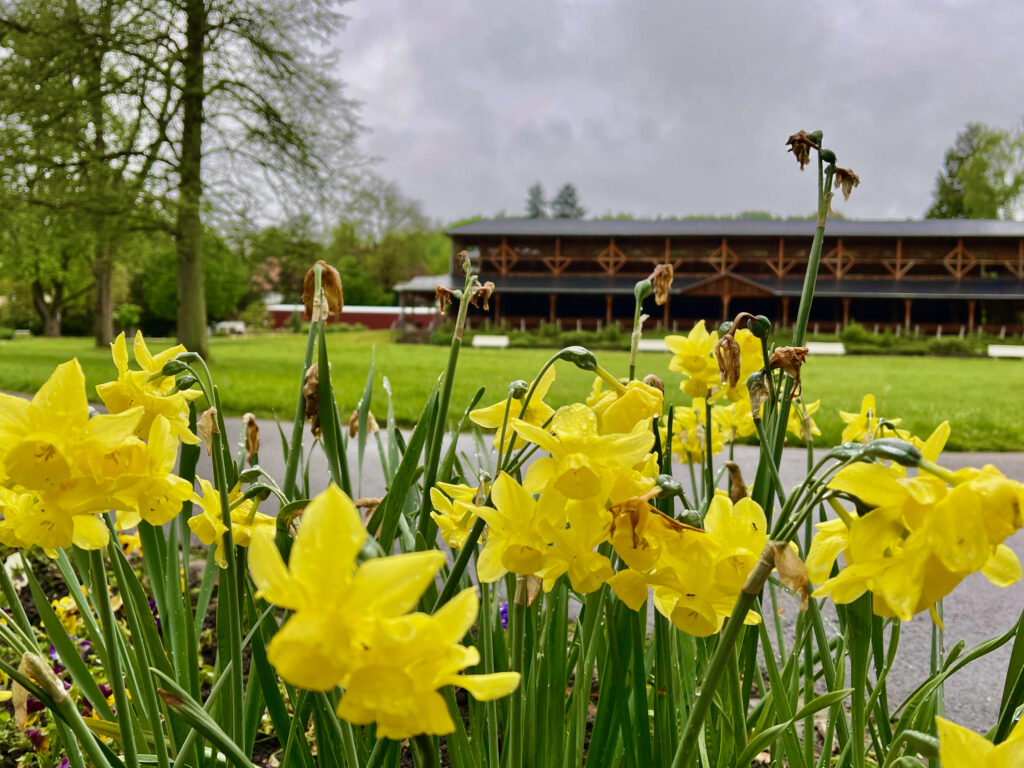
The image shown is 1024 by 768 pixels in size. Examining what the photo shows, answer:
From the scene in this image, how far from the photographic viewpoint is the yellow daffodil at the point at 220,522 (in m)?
0.77

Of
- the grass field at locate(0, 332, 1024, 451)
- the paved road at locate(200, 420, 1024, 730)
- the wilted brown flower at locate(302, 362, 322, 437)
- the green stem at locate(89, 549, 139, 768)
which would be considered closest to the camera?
the green stem at locate(89, 549, 139, 768)

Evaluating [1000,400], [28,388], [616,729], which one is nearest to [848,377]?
[1000,400]

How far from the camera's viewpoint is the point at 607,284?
1021 inches

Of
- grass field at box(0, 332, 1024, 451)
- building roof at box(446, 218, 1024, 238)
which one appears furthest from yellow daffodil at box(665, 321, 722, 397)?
building roof at box(446, 218, 1024, 238)

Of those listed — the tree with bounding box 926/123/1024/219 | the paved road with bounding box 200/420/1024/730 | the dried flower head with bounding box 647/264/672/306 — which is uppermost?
the tree with bounding box 926/123/1024/219

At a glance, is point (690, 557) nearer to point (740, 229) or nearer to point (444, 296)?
point (444, 296)

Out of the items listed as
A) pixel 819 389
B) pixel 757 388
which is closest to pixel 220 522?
pixel 757 388

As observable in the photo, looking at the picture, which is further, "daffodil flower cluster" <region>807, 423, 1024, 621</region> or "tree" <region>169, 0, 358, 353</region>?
"tree" <region>169, 0, 358, 353</region>

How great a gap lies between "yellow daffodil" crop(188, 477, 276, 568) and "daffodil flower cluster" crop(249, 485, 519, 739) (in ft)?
1.37

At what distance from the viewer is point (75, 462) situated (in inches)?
21.6

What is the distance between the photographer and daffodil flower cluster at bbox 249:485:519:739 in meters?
0.35

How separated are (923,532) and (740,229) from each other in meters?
27.4

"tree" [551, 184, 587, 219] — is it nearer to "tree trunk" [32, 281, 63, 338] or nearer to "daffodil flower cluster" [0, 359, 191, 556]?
"tree trunk" [32, 281, 63, 338]

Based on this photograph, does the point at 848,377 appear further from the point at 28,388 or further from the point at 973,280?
the point at 973,280
